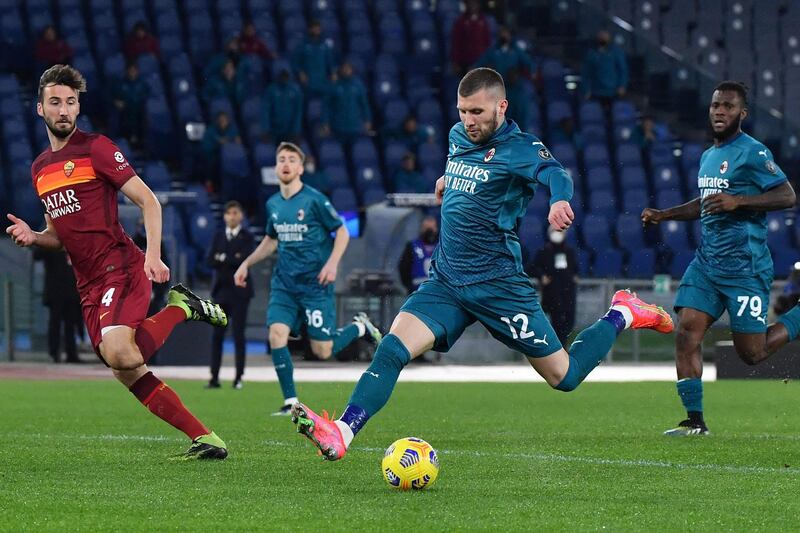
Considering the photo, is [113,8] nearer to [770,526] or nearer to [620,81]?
[620,81]

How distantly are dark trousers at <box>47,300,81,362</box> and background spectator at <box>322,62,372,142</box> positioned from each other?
6158 mm

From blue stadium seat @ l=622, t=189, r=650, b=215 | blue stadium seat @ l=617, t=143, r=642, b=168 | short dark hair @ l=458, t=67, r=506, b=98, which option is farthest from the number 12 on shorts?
blue stadium seat @ l=617, t=143, r=642, b=168

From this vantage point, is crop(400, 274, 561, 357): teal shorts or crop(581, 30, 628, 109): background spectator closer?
crop(400, 274, 561, 357): teal shorts

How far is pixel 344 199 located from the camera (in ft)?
82.7

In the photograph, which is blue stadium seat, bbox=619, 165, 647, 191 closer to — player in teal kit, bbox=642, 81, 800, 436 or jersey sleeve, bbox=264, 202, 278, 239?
jersey sleeve, bbox=264, 202, 278, 239

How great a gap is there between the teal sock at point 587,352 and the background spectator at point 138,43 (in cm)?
1895

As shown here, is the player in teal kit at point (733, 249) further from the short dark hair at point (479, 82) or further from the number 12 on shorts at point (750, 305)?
the short dark hair at point (479, 82)

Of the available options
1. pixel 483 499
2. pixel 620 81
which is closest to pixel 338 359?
pixel 620 81

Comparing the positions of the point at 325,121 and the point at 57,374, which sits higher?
the point at 325,121

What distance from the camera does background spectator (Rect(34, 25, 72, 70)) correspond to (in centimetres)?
2586

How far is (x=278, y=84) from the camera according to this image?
25281 millimetres

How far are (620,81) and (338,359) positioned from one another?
8870 mm

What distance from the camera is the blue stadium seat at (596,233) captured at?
2625cm

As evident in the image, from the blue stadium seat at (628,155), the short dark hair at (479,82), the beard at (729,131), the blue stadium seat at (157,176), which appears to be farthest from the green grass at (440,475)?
the blue stadium seat at (628,155)
